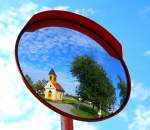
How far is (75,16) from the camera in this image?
5668 mm

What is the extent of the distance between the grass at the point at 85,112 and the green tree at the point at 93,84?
13cm

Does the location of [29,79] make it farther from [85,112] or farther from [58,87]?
[85,112]

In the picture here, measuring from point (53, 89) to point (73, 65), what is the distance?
0.40 m

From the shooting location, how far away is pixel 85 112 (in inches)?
218

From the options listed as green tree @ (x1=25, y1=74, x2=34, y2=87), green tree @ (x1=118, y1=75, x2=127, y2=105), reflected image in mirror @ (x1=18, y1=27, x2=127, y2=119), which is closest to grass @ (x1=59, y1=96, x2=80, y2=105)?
reflected image in mirror @ (x1=18, y1=27, x2=127, y2=119)

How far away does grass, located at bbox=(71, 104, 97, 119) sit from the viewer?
5445 mm

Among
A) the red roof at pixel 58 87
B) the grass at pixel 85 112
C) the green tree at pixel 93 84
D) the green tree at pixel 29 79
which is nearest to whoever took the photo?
the green tree at pixel 29 79

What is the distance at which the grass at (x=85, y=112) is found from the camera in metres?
5.45

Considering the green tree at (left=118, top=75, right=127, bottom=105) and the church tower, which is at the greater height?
the church tower

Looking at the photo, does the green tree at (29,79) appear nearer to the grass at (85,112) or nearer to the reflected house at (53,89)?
the reflected house at (53,89)

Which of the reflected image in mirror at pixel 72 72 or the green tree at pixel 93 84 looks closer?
the reflected image in mirror at pixel 72 72

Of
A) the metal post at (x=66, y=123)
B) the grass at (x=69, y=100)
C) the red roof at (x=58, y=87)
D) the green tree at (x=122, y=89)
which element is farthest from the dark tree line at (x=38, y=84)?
the green tree at (x=122, y=89)

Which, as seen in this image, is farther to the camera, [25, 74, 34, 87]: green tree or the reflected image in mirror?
the reflected image in mirror

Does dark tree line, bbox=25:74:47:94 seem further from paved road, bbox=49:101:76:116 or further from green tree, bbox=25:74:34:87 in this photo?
paved road, bbox=49:101:76:116
